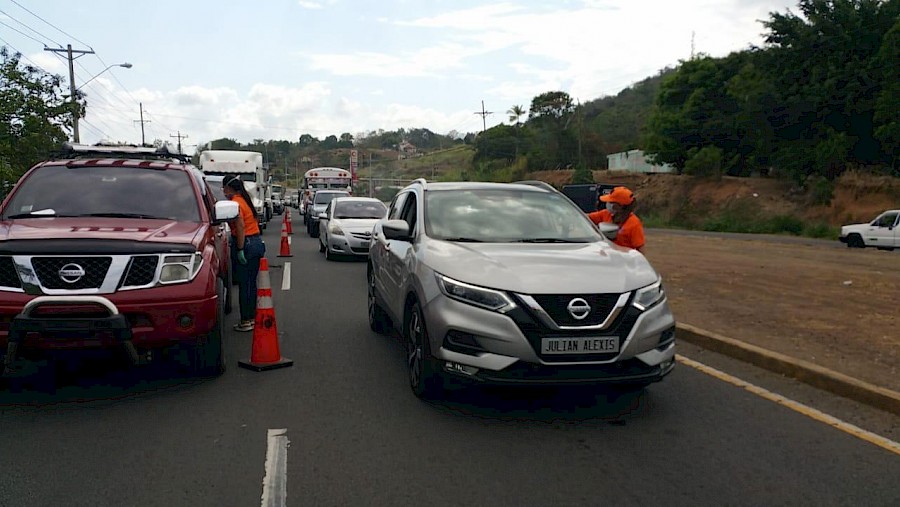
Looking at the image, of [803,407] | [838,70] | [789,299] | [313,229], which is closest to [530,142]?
[838,70]

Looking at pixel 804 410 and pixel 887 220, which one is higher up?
pixel 804 410

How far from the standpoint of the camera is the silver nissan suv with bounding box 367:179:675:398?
5.02 meters

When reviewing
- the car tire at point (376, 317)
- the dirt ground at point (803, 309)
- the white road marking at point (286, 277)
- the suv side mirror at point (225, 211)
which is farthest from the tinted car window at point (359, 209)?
the suv side mirror at point (225, 211)

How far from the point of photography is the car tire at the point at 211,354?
20.4 ft

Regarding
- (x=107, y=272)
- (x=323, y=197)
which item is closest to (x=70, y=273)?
(x=107, y=272)

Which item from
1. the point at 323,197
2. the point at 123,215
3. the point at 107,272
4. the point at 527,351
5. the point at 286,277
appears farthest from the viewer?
the point at 323,197

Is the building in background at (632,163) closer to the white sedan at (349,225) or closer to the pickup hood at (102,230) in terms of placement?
the white sedan at (349,225)

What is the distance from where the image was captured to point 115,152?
8.36m

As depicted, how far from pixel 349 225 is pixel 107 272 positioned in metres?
12.0

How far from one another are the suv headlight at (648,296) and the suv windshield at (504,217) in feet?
3.59

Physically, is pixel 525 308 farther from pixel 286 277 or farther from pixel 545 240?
pixel 286 277

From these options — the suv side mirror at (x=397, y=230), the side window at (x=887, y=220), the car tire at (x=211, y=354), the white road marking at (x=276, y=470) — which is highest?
the suv side mirror at (x=397, y=230)

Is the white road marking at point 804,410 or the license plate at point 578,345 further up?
the license plate at point 578,345

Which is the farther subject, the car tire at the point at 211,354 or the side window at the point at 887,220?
the side window at the point at 887,220
